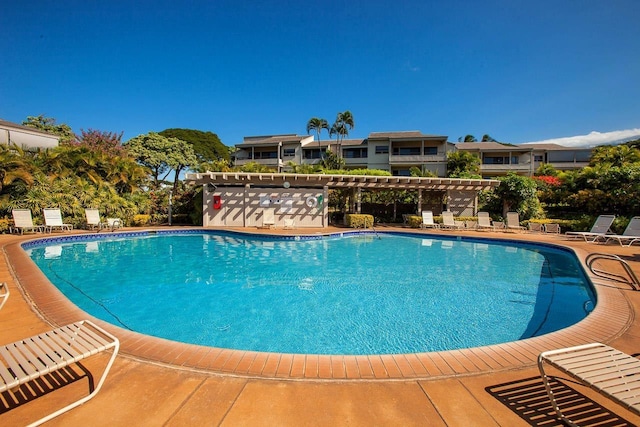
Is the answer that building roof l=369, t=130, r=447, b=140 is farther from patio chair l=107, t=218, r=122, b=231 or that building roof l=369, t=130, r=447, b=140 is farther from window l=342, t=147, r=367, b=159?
patio chair l=107, t=218, r=122, b=231

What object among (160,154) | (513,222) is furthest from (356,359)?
(160,154)

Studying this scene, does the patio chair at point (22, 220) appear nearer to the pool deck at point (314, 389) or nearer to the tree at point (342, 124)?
the pool deck at point (314, 389)

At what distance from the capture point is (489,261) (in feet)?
31.5

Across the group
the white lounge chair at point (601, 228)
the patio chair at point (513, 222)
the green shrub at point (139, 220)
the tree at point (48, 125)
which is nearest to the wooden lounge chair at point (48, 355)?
the white lounge chair at point (601, 228)

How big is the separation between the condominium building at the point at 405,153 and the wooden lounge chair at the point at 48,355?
29536 mm

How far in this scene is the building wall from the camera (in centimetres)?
1791

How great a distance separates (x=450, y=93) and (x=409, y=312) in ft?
73.2

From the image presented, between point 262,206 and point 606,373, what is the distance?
1729cm

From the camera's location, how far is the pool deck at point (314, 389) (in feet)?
6.58

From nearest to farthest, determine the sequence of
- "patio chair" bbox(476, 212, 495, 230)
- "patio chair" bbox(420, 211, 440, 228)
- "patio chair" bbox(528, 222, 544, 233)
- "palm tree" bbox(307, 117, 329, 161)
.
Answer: "patio chair" bbox(528, 222, 544, 233) → "patio chair" bbox(476, 212, 495, 230) → "patio chair" bbox(420, 211, 440, 228) → "palm tree" bbox(307, 117, 329, 161)

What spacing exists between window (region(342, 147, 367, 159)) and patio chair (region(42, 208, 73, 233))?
2774cm

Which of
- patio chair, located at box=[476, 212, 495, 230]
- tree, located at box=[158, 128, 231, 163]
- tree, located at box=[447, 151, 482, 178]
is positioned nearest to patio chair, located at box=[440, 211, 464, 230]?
patio chair, located at box=[476, 212, 495, 230]

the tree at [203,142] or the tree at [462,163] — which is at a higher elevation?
the tree at [203,142]

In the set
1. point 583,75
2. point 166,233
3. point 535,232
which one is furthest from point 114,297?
point 583,75
